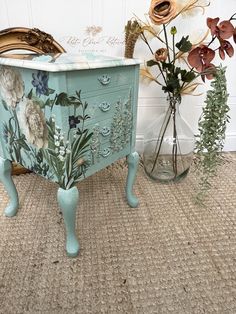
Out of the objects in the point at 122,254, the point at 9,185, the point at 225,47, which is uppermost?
the point at 225,47

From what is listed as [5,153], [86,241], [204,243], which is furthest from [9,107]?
[204,243]

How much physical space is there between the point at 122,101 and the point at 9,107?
0.31 m

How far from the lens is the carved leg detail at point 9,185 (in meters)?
0.76

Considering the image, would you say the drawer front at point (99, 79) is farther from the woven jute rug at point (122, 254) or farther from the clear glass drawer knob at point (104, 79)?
the woven jute rug at point (122, 254)

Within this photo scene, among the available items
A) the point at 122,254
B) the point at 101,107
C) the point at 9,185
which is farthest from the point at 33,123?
the point at 122,254

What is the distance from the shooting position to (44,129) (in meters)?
0.58

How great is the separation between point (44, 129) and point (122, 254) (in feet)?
1.33

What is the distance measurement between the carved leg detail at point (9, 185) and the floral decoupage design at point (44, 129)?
11 cm

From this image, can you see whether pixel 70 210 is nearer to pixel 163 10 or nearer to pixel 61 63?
pixel 61 63

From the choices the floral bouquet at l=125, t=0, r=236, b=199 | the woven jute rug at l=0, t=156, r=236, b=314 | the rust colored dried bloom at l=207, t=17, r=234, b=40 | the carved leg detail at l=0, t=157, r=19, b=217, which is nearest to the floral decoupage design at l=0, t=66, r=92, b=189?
the carved leg detail at l=0, t=157, r=19, b=217

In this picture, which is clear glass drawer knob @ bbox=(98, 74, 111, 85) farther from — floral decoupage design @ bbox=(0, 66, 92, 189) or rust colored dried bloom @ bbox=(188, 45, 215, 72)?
rust colored dried bloom @ bbox=(188, 45, 215, 72)

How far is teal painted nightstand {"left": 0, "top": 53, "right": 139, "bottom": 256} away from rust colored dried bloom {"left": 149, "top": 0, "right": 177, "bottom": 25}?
0.61ft

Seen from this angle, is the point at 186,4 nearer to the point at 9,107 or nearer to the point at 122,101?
the point at 122,101

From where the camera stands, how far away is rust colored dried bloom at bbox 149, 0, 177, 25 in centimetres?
73
